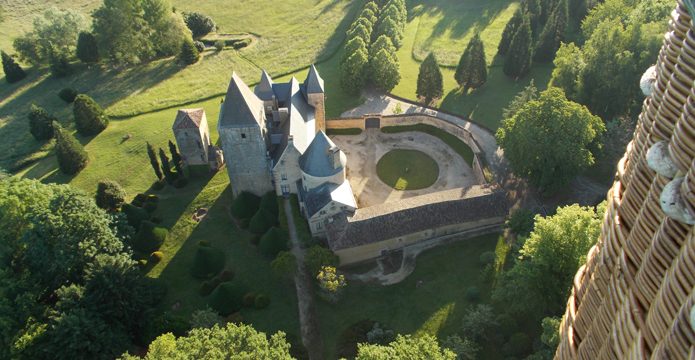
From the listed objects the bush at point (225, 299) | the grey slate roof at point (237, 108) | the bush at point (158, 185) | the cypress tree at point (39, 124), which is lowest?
the bush at point (225, 299)

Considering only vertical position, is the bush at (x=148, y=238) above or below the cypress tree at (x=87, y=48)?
below

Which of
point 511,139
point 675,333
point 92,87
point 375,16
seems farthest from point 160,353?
point 375,16

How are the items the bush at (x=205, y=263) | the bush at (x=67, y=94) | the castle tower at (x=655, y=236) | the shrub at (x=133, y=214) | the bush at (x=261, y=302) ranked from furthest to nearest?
the bush at (x=67, y=94) → the shrub at (x=133, y=214) → the bush at (x=205, y=263) → the bush at (x=261, y=302) → the castle tower at (x=655, y=236)

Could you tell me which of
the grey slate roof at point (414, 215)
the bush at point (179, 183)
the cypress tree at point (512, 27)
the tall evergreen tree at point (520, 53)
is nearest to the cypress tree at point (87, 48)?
the bush at point (179, 183)

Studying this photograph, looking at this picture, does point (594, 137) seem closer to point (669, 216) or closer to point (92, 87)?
point (669, 216)

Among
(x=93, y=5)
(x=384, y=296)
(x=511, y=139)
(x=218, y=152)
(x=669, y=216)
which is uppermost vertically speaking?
(x=669, y=216)

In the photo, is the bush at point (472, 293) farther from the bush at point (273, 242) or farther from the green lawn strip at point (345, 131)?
the green lawn strip at point (345, 131)

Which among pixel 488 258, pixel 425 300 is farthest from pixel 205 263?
pixel 488 258
